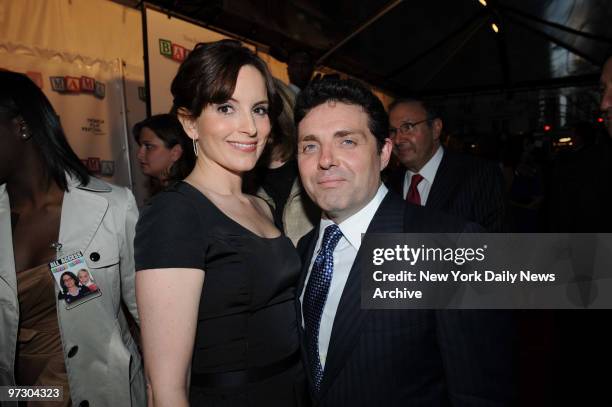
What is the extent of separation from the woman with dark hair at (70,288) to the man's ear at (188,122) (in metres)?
0.71

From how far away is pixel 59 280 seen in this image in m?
1.57

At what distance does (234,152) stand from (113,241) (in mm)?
656

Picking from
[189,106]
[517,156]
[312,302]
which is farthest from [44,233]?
[517,156]

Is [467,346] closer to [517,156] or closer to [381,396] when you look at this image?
[381,396]

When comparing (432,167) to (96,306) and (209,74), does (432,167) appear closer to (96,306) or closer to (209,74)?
(209,74)

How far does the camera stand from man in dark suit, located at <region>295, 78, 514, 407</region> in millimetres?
1254

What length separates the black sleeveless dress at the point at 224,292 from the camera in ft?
4.03

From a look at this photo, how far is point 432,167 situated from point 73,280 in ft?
8.77

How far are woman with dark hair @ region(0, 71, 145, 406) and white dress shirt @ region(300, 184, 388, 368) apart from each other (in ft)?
2.62

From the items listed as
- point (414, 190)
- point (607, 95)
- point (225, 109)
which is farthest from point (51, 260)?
point (607, 95)

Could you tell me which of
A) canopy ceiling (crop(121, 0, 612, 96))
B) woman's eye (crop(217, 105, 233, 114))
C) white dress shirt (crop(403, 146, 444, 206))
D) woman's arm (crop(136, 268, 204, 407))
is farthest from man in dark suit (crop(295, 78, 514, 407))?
canopy ceiling (crop(121, 0, 612, 96))

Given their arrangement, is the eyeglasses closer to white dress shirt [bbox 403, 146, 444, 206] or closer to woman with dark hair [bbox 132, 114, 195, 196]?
white dress shirt [bbox 403, 146, 444, 206]

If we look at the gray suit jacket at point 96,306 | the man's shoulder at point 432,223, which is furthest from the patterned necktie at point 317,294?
the gray suit jacket at point 96,306

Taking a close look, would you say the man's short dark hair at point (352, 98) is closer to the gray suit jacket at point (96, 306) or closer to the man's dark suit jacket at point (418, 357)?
the man's dark suit jacket at point (418, 357)
